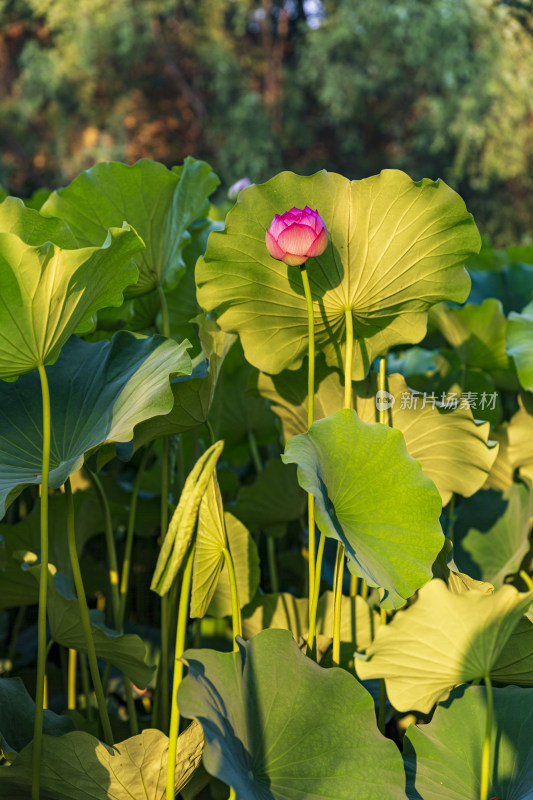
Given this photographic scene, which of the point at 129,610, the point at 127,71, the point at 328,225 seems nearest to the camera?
the point at 328,225

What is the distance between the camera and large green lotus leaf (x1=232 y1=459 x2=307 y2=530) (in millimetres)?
894

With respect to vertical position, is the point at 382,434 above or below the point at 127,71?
above

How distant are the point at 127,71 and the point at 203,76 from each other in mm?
1076

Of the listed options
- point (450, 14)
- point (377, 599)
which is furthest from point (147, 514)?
point (450, 14)

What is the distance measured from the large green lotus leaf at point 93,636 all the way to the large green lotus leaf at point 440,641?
0.61ft

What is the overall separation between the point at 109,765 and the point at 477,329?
0.66m

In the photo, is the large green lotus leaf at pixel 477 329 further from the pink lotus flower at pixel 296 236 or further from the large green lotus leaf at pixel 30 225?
the large green lotus leaf at pixel 30 225

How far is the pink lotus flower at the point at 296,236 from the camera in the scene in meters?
0.60

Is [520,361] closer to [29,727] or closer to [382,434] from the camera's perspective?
[382,434]

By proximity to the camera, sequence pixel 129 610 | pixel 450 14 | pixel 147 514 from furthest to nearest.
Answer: pixel 450 14
pixel 129 610
pixel 147 514

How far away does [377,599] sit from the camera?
78 cm

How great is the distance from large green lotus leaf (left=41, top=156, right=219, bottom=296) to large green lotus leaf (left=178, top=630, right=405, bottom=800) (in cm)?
41

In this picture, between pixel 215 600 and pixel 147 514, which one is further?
pixel 147 514

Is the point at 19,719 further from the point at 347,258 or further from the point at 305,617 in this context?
the point at 347,258
